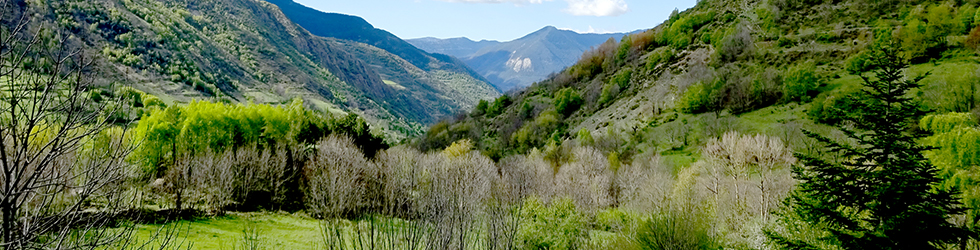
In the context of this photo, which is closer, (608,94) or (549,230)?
(549,230)

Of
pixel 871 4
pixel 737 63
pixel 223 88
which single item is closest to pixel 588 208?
pixel 737 63

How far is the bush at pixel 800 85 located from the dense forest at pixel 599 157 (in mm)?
295

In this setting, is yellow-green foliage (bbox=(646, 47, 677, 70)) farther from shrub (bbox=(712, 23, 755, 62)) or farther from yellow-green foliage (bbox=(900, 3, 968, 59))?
yellow-green foliage (bbox=(900, 3, 968, 59))

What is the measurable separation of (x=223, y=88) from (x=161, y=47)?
60.9ft

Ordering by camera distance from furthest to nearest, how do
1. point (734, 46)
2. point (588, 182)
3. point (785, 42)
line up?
point (734, 46), point (785, 42), point (588, 182)

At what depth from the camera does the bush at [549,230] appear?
25.5 metres

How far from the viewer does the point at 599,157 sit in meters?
53.6

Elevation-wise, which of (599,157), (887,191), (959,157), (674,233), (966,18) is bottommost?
(599,157)

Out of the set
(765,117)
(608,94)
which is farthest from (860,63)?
(608,94)

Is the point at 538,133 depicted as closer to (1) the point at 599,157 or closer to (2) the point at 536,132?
(2) the point at 536,132

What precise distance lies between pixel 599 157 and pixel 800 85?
2980cm

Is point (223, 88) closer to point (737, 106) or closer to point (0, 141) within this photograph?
point (737, 106)

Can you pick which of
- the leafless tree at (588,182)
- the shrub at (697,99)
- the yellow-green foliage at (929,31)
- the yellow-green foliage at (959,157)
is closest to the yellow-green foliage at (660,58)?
the shrub at (697,99)

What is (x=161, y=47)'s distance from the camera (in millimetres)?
132125
